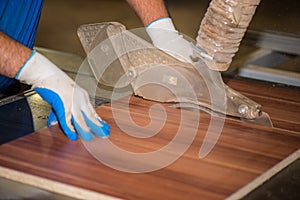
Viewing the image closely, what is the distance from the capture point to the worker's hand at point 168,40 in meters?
1.82

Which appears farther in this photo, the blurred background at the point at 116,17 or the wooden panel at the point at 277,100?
the blurred background at the point at 116,17

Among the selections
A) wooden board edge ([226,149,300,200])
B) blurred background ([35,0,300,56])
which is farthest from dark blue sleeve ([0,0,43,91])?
wooden board edge ([226,149,300,200])

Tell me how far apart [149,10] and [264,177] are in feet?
3.09

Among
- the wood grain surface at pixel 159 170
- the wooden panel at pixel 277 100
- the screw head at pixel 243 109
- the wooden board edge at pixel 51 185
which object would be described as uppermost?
the wooden board edge at pixel 51 185

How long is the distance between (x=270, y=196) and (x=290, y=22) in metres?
2.15

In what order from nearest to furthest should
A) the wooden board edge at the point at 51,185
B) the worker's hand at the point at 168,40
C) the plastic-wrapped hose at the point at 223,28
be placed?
the wooden board edge at the point at 51,185
the plastic-wrapped hose at the point at 223,28
the worker's hand at the point at 168,40

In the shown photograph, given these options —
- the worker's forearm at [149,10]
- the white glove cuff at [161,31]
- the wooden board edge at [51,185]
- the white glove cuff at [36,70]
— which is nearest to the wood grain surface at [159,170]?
the wooden board edge at [51,185]

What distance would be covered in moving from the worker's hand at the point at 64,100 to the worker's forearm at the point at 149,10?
606 millimetres

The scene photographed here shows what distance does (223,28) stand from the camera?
163 centimetres

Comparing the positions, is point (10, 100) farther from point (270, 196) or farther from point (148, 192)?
point (270, 196)

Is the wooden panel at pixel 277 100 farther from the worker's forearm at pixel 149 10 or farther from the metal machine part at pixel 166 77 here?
the worker's forearm at pixel 149 10

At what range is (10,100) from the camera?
1838 mm

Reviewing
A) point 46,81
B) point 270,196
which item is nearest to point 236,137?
point 270,196

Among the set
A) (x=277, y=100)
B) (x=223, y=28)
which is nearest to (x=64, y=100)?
(x=223, y=28)
